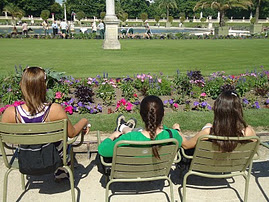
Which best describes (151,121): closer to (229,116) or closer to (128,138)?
(128,138)

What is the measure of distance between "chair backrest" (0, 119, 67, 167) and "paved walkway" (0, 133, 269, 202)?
814 mm

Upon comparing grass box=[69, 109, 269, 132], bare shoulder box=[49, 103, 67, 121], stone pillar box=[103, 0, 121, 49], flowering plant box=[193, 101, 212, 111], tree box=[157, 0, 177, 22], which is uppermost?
tree box=[157, 0, 177, 22]

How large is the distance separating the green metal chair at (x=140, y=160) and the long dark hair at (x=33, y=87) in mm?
875

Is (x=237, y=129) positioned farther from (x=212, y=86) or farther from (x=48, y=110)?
(x=212, y=86)

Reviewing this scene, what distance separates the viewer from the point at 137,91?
725cm

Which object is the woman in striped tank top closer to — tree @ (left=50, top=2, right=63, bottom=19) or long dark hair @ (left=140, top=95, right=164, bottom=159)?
long dark hair @ (left=140, top=95, right=164, bottom=159)

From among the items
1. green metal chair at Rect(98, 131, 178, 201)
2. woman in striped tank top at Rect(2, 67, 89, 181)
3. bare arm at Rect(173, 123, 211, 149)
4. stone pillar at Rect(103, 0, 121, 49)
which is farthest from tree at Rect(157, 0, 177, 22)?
green metal chair at Rect(98, 131, 178, 201)

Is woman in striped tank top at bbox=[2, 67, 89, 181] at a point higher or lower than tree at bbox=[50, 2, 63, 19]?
lower

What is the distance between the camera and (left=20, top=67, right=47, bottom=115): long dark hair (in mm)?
2805

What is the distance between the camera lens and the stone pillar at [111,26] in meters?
16.6

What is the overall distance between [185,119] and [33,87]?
325 cm

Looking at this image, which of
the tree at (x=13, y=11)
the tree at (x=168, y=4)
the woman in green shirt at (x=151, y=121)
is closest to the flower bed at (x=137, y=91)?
the woman in green shirt at (x=151, y=121)

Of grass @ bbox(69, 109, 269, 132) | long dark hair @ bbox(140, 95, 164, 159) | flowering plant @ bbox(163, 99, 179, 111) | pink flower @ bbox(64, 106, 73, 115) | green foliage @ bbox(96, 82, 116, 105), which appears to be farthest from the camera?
green foliage @ bbox(96, 82, 116, 105)

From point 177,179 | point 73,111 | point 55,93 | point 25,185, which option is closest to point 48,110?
point 25,185
